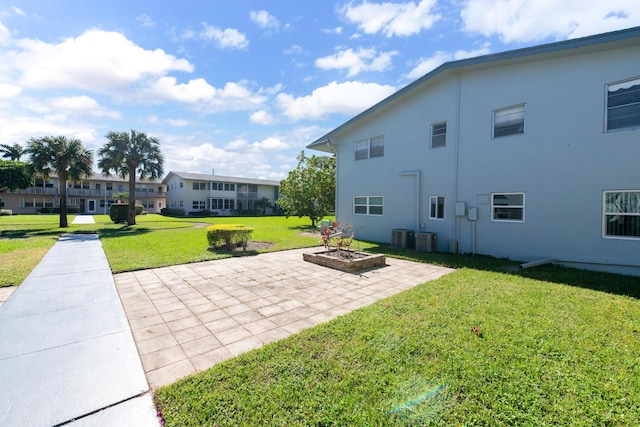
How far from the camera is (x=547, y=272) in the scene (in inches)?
291

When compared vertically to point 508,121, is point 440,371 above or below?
below

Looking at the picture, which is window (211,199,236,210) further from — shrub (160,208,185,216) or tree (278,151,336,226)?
tree (278,151,336,226)

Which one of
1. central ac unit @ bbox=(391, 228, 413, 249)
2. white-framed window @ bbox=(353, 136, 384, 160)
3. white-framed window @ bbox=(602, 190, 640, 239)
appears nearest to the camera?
white-framed window @ bbox=(602, 190, 640, 239)

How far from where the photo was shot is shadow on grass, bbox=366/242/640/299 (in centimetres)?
616

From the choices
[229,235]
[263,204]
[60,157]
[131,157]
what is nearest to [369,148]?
[229,235]

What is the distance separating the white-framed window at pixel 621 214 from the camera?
714 cm

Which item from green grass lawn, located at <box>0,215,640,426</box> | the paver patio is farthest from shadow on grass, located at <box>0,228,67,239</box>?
green grass lawn, located at <box>0,215,640,426</box>

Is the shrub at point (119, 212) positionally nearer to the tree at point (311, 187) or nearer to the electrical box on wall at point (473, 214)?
the tree at point (311, 187)

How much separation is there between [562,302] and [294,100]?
641 inches

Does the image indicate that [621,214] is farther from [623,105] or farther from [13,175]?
[13,175]

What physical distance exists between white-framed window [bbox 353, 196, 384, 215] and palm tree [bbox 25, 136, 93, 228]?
18493 mm

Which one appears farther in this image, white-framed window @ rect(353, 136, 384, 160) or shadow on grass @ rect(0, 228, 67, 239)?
shadow on grass @ rect(0, 228, 67, 239)

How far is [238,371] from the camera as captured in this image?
2.92 m

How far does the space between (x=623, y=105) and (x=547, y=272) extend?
15.9 ft
